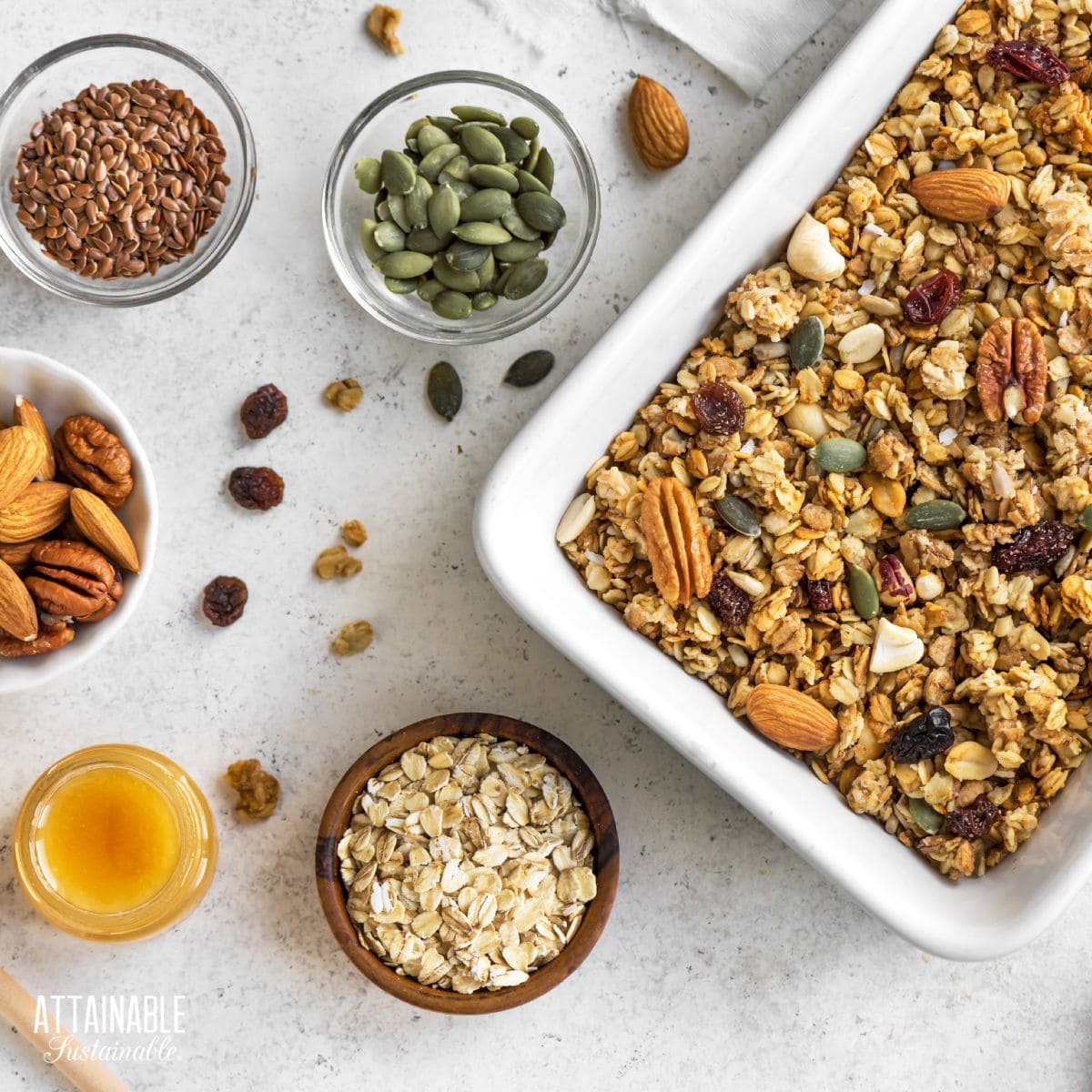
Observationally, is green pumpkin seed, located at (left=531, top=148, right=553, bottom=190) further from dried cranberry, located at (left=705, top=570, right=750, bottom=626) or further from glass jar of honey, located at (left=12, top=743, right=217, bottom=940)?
glass jar of honey, located at (left=12, top=743, right=217, bottom=940)

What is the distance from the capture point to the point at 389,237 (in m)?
1.18

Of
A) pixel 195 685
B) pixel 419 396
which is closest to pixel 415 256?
pixel 419 396

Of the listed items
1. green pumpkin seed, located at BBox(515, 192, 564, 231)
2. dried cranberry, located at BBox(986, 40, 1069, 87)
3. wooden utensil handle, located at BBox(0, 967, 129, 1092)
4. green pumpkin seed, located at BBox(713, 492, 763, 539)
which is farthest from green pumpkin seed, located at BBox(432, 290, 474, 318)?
wooden utensil handle, located at BBox(0, 967, 129, 1092)

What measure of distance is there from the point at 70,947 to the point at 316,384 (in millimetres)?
714

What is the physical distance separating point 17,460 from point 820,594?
0.80m

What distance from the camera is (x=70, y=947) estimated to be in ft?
4.15

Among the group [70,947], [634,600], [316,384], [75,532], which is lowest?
[70,947]

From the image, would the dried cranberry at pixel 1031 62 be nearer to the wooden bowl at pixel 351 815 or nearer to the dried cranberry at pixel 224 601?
the wooden bowl at pixel 351 815

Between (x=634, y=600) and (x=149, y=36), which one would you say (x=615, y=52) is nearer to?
(x=149, y=36)

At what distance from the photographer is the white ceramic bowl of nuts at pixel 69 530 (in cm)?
109

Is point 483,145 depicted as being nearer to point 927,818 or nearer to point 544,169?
point 544,169

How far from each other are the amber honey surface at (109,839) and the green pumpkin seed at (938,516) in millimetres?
854

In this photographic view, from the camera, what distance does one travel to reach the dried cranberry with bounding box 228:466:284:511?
48.5 inches

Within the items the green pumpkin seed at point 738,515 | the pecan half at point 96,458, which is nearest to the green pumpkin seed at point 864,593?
the green pumpkin seed at point 738,515
